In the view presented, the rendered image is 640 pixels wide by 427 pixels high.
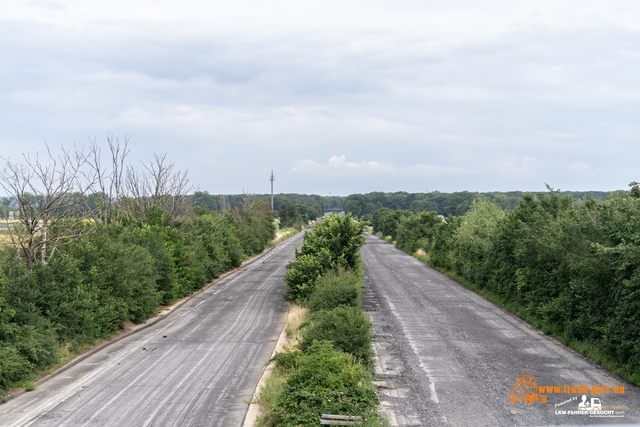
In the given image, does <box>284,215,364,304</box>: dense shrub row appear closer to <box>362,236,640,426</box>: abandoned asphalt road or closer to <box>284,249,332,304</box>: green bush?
<box>284,249,332,304</box>: green bush

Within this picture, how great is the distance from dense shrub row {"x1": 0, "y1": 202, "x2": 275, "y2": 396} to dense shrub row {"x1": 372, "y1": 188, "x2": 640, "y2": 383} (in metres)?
14.0

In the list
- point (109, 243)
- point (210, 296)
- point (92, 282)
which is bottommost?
point (210, 296)

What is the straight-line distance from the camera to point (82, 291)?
44.0ft

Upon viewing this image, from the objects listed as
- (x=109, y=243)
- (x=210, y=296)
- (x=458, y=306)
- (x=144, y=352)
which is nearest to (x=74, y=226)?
(x=109, y=243)

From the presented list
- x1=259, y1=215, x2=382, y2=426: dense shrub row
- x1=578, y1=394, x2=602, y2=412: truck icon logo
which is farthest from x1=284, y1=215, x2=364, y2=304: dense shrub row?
x1=578, y1=394, x2=602, y2=412: truck icon logo

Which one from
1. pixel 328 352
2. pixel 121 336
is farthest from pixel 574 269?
pixel 121 336

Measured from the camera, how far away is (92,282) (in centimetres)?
1438

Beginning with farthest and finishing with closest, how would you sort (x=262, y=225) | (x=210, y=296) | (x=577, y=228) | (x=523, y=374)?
(x=262, y=225) < (x=210, y=296) < (x=577, y=228) < (x=523, y=374)

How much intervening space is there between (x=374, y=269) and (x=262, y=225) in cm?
2553

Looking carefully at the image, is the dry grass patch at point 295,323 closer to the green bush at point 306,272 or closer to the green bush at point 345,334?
the green bush at point 306,272

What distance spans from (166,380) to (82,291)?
4.47m

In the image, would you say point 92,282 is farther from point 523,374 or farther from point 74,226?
point 523,374

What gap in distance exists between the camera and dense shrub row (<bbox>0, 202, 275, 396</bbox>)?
Result: 10914mm

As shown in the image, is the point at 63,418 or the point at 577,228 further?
the point at 577,228
